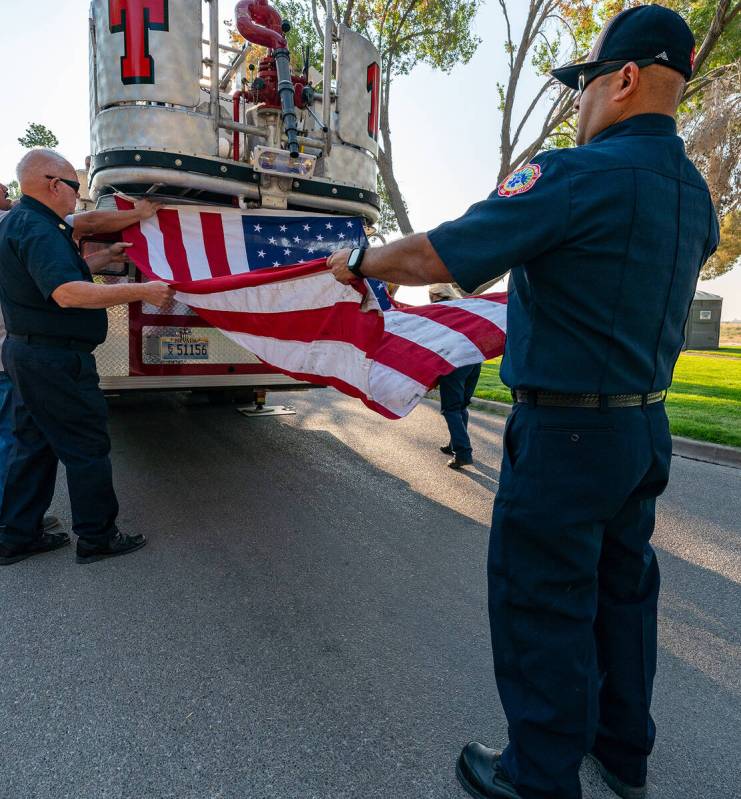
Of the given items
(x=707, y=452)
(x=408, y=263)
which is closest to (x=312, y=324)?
(x=408, y=263)

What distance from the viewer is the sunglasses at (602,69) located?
1.54 m

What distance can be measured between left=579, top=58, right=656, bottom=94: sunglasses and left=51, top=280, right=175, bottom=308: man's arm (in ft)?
7.06

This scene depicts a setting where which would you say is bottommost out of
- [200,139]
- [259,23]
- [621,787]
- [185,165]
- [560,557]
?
[621,787]

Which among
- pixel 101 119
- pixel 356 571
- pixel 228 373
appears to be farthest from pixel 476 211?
pixel 101 119

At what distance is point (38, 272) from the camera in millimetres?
2859

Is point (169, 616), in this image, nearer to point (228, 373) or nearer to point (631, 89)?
point (228, 373)

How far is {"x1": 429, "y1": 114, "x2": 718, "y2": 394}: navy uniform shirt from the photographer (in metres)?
1.45

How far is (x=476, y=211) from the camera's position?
151cm

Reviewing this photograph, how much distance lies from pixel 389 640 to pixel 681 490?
3.38 meters

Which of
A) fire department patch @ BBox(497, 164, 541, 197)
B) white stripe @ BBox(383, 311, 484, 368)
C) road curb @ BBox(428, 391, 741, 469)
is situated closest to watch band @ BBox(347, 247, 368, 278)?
fire department patch @ BBox(497, 164, 541, 197)

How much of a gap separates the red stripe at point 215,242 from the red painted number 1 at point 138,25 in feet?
3.00

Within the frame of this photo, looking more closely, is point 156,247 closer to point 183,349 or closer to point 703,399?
point 183,349

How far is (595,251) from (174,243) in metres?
3.16

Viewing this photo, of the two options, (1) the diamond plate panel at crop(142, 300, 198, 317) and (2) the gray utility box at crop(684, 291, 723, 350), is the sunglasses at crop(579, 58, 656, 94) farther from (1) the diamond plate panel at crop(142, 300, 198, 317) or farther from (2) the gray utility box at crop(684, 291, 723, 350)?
(2) the gray utility box at crop(684, 291, 723, 350)
